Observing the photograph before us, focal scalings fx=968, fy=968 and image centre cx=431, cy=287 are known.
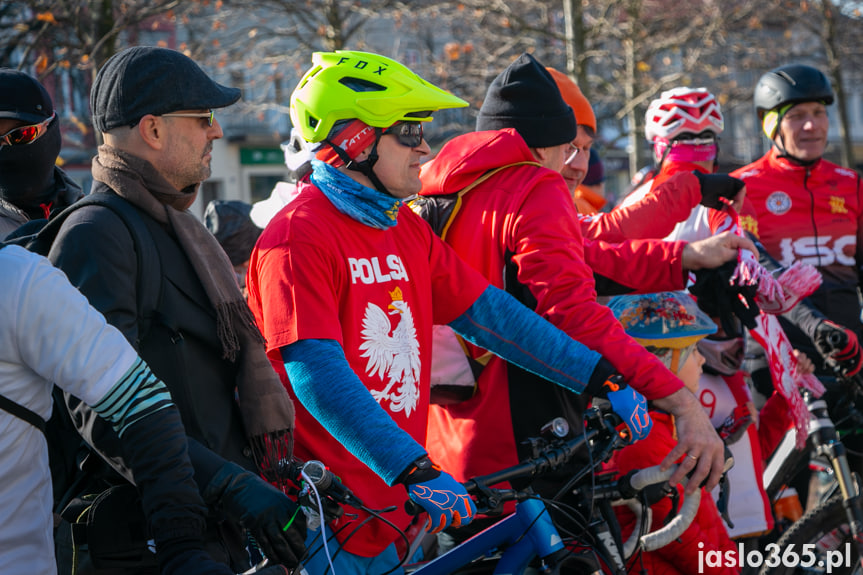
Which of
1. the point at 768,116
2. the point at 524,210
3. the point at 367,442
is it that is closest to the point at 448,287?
the point at 524,210

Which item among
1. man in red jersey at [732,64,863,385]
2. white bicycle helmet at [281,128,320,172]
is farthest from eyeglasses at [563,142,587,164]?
man in red jersey at [732,64,863,385]

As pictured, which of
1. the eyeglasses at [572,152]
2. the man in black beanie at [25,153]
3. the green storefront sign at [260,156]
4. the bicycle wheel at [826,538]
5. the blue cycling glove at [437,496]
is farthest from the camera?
the green storefront sign at [260,156]

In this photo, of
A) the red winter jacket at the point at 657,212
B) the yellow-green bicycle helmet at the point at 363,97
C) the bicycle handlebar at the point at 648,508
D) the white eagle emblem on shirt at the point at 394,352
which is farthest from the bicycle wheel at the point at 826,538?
the yellow-green bicycle helmet at the point at 363,97

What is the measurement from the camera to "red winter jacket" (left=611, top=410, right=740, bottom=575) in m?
3.46

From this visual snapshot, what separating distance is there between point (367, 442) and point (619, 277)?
5.12 ft

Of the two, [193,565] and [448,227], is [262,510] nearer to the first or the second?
[193,565]

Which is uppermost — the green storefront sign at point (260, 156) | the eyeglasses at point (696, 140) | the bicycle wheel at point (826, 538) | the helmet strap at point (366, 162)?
the helmet strap at point (366, 162)

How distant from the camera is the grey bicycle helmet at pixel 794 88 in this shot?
18.0 ft

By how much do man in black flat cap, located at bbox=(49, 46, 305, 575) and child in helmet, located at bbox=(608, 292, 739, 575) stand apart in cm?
156

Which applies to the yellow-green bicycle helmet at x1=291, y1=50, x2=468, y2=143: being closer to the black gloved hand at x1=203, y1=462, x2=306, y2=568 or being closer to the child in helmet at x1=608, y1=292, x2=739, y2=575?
the black gloved hand at x1=203, y1=462, x2=306, y2=568

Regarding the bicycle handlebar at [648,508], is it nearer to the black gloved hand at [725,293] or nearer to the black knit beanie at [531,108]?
the black gloved hand at [725,293]

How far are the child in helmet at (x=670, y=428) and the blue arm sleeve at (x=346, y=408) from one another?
127cm

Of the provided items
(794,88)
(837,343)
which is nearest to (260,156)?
(794,88)

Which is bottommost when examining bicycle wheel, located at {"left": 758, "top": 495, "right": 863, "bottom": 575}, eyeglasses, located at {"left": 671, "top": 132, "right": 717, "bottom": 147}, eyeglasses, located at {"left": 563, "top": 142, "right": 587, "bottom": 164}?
bicycle wheel, located at {"left": 758, "top": 495, "right": 863, "bottom": 575}
